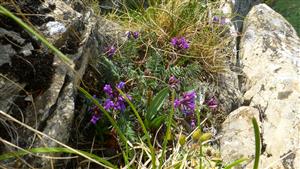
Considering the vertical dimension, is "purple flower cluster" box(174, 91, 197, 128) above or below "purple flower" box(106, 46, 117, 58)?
below

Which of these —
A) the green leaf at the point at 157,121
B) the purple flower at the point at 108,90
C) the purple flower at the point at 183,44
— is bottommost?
the green leaf at the point at 157,121

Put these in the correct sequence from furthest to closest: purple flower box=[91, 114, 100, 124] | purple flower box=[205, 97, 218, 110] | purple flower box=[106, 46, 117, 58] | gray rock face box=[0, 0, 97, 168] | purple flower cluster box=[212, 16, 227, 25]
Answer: purple flower cluster box=[212, 16, 227, 25] < purple flower box=[205, 97, 218, 110] < purple flower box=[106, 46, 117, 58] < purple flower box=[91, 114, 100, 124] < gray rock face box=[0, 0, 97, 168]

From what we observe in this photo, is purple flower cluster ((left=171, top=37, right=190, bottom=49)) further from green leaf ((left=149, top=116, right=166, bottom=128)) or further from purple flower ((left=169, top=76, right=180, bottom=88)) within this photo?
green leaf ((left=149, top=116, right=166, bottom=128))

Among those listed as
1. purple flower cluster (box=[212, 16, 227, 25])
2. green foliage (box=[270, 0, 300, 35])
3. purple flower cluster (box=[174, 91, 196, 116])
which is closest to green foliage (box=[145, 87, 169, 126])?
purple flower cluster (box=[174, 91, 196, 116])

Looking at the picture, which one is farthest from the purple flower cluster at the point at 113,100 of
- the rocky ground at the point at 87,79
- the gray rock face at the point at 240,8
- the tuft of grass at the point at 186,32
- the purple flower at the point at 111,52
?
the gray rock face at the point at 240,8

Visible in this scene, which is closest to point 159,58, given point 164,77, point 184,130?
point 164,77

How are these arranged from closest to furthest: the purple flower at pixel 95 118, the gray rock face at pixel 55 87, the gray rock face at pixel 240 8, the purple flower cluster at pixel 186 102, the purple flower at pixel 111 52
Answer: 1. the gray rock face at pixel 55 87
2. the purple flower at pixel 95 118
3. the purple flower cluster at pixel 186 102
4. the purple flower at pixel 111 52
5. the gray rock face at pixel 240 8

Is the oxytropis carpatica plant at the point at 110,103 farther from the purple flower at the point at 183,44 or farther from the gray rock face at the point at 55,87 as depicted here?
the purple flower at the point at 183,44
